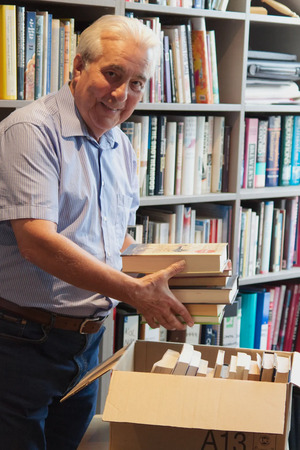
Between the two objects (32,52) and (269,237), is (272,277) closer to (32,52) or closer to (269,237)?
(269,237)

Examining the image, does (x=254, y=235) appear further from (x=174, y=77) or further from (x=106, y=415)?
(x=106, y=415)

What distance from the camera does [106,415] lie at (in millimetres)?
951

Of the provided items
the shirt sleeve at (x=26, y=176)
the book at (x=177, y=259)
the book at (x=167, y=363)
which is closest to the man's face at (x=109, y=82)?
the shirt sleeve at (x=26, y=176)

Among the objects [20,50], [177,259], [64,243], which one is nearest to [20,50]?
[20,50]

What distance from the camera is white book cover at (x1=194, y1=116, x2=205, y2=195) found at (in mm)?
2367

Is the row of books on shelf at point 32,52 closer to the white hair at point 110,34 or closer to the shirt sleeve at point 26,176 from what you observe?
the white hair at point 110,34

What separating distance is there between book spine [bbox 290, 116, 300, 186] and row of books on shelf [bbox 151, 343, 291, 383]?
5.34 ft

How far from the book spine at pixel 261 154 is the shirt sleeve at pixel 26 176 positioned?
4.72ft

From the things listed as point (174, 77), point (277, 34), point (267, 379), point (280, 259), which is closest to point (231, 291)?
point (267, 379)

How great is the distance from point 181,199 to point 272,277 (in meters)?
0.65

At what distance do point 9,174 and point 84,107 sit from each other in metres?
0.31

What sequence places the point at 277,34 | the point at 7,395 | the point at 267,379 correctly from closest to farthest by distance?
the point at 267,379
the point at 7,395
the point at 277,34

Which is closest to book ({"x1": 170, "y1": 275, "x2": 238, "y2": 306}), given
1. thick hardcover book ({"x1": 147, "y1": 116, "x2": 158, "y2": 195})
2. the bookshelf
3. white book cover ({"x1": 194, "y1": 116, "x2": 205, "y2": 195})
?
the bookshelf

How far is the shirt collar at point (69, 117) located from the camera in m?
1.43
